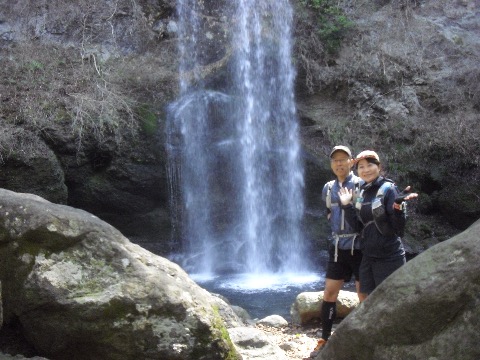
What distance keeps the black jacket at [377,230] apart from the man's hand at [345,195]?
0.45 ft

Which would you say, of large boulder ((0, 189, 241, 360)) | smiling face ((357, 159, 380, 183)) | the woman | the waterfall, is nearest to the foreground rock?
the woman

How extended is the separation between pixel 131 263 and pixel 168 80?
32.1ft

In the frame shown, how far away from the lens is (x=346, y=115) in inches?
493

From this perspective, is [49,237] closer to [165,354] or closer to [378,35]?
[165,354]

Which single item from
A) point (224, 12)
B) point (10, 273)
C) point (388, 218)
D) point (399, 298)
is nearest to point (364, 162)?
point (388, 218)

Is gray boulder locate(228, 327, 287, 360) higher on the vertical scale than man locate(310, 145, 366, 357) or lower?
lower

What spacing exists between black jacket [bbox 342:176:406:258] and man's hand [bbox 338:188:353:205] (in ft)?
0.45

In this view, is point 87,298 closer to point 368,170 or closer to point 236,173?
point 368,170

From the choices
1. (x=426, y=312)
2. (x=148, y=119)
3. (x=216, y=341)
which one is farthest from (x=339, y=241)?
(x=148, y=119)

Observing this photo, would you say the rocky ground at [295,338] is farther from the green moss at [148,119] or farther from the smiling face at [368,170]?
the green moss at [148,119]

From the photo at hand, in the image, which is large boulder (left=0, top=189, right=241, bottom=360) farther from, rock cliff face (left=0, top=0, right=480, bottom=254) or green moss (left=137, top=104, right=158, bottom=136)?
green moss (left=137, top=104, right=158, bottom=136)

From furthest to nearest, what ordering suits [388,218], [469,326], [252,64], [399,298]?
[252,64] → [388,218] → [399,298] → [469,326]

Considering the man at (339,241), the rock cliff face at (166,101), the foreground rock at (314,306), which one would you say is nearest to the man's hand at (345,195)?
the man at (339,241)

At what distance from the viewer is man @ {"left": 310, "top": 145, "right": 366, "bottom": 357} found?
3.96 m
